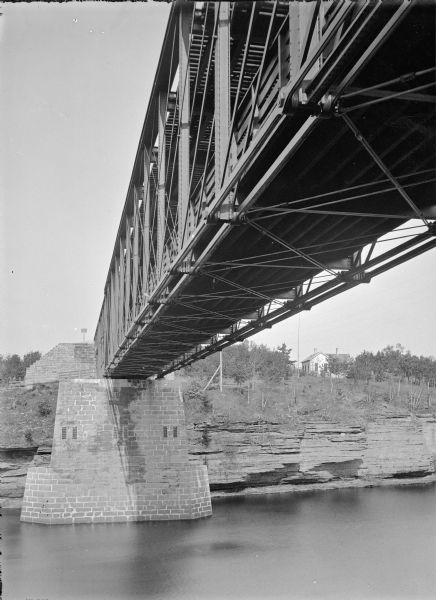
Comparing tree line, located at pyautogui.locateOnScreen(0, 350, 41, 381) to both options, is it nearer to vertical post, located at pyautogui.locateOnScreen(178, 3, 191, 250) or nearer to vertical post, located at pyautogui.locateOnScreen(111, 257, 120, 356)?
vertical post, located at pyautogui.locateOnScreen(111, 257, 120, 356)

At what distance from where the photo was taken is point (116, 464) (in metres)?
28.2

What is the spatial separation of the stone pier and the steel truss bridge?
45.5 feet

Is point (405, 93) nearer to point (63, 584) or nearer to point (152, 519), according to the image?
point (63, 584)

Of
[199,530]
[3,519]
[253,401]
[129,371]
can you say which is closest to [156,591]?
[199,530]

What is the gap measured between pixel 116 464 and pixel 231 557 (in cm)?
728

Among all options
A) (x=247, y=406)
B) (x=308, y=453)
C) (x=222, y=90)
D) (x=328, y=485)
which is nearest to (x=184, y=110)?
(x=222, y=90)

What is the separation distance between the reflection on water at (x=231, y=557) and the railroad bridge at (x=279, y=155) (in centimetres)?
678

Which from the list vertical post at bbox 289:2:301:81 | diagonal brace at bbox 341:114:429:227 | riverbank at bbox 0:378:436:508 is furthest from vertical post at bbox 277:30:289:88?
riverbank at bbox 0:378:436:508

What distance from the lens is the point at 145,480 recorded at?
1103 inches

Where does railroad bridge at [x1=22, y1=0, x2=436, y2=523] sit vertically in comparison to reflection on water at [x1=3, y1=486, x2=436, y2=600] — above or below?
above

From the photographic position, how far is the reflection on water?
19594mm

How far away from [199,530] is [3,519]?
904 cm

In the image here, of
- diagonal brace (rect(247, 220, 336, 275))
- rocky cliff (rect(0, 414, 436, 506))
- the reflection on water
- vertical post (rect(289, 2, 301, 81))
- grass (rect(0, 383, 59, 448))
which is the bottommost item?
the reflection on water

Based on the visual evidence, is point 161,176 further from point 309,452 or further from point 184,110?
point 309,452
